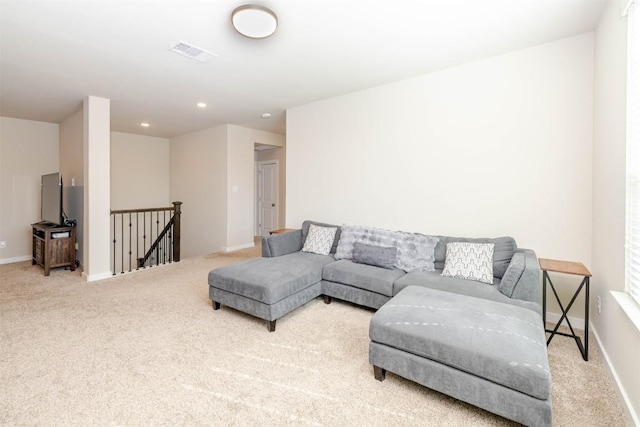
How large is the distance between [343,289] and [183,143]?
5386 millimetres

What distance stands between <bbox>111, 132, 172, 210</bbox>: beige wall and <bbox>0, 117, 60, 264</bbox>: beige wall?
102cm

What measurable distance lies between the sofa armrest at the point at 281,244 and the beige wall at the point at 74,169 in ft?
9.72

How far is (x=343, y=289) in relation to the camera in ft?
9.88

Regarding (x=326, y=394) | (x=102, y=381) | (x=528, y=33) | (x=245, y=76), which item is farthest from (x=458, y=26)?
(x=102, y=381)

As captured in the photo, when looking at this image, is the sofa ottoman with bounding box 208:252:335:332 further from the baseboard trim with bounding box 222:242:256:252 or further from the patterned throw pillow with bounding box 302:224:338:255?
the baseboard trim with bounding box 222:242:256:252

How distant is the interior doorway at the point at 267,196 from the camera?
291 inches

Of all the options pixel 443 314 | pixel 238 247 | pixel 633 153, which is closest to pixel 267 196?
pixel 238 247

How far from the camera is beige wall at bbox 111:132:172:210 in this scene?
6254 mm

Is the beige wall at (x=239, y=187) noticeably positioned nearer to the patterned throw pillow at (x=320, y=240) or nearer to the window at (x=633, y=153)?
the patterned throw pillow at (x=320, y=240)

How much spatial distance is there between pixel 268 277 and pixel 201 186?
4261 millimetres

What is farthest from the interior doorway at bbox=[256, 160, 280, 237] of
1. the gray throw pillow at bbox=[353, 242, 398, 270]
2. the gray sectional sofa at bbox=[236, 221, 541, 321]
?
the gray throw pillow at bbox=[353, 242, 398, 270]

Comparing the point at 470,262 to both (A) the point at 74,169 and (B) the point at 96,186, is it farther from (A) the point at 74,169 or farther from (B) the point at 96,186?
(A) the point at 74,169

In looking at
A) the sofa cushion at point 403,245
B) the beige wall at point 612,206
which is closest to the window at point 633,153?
the beige wall at point 612,206

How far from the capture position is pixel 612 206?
6.70 feet
